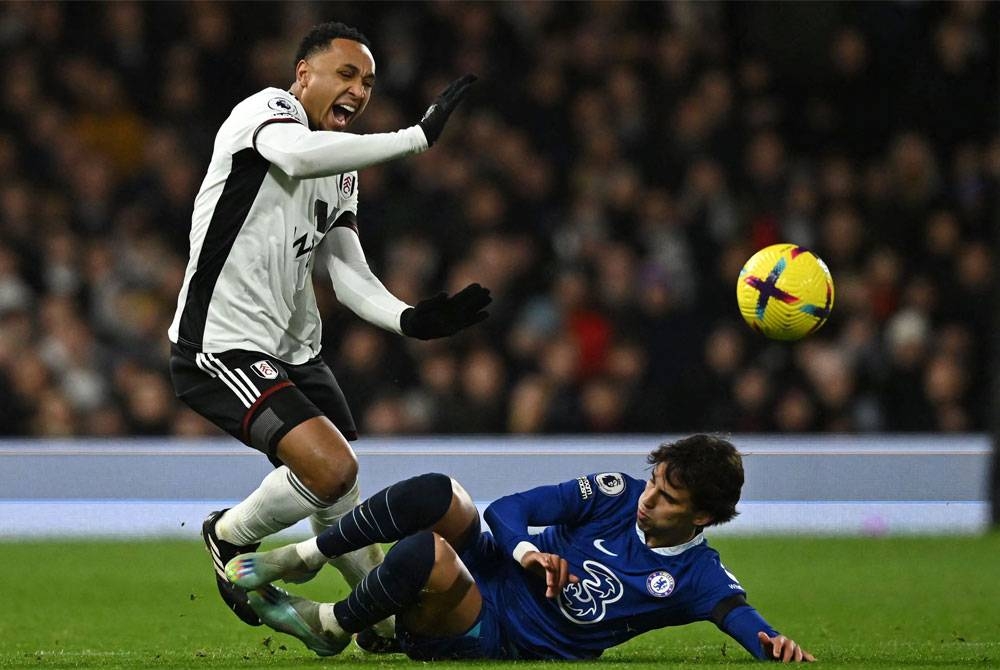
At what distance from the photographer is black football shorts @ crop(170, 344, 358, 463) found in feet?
15.0

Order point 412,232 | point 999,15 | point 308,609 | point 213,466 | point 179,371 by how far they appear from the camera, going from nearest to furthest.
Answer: point 308,609 < point 179,371 < point 213,466 < point 412,232 < point 999,15

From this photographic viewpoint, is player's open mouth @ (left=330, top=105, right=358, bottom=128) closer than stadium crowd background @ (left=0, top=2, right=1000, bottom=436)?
Yes

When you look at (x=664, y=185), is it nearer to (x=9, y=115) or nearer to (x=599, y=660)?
(x=9, y=115)

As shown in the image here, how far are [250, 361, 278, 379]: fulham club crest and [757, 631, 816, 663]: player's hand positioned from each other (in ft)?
5.23

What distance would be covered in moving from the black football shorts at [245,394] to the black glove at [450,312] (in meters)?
0.42

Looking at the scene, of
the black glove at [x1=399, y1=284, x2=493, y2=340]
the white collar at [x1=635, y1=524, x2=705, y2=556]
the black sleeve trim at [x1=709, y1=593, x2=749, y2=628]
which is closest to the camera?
the black sleeve trim at [x1=709, y1=593, x2=749, y2=628]

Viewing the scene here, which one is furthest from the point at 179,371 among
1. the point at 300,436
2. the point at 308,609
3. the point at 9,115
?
the point at 9,115

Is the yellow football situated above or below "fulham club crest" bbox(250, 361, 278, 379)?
above

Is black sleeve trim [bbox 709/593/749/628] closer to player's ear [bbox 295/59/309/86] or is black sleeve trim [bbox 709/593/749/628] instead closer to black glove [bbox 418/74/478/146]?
black glove [bbox 418/74/478/146]

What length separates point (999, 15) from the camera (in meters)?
11.5

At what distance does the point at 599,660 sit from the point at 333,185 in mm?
1694

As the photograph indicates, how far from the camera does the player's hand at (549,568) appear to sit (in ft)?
13.6

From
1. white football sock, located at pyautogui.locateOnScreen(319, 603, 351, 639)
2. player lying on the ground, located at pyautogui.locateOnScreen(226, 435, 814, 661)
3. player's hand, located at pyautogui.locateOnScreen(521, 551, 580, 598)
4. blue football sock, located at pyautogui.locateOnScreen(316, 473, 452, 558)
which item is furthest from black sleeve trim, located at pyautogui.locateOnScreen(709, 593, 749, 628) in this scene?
white football sock, located at pyautogui.locateOnScreen(319, 603, 351, 639)

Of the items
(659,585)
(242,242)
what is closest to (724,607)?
(659,585)
